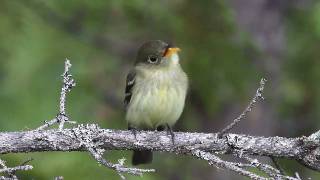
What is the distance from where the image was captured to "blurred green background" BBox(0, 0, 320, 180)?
7289 mm

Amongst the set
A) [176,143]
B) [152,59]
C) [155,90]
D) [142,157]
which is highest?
[152,59]

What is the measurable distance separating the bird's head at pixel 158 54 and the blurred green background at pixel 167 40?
652 millimetres

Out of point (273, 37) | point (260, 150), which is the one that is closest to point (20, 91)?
point (273, 37)

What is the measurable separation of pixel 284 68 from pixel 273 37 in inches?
16.2

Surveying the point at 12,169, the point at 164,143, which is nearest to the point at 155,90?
the point at 164,143

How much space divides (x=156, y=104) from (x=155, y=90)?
13cm

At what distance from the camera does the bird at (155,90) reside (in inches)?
252

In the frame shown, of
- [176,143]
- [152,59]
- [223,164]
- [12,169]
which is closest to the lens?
[12,169]

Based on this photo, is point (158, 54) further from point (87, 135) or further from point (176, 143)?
point (87, 135)

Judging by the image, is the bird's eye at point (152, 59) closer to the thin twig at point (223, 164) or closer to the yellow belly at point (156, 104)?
the yellow belly at point (156, 104)

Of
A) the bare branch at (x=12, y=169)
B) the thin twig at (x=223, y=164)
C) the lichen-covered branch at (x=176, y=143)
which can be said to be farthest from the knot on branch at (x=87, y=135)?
the thin twig at (x=223, y=164)

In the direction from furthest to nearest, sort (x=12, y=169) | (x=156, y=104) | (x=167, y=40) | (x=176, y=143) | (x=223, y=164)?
(x=167, y=40)
(x=156, y=104)
(x=176, y=143)
(x=223, y=164)
(x=12, y=169)

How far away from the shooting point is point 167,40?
7641mm

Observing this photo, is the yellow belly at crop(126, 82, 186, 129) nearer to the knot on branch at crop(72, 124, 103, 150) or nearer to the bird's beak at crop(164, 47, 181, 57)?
the bird's beak at crop(164, 47, 181, 57)
